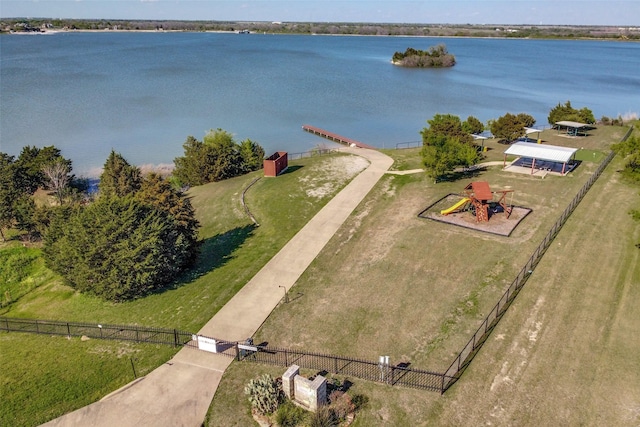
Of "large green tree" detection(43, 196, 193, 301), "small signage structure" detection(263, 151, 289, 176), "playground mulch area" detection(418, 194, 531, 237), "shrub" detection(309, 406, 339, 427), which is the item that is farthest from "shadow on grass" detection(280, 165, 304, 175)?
"shrub" detection(309, 406, 339, 427)

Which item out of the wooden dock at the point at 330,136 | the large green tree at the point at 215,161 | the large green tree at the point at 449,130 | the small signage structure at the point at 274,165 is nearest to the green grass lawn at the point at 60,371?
the small signage structure at the point at 274,165

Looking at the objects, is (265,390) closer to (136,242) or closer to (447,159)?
(136,242)

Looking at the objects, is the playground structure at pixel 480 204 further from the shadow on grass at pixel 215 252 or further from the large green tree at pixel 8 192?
the large green tree at pixel 8 192

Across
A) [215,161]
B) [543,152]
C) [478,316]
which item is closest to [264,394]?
[478,316]

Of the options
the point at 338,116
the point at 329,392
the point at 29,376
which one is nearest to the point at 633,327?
the point at 329,392

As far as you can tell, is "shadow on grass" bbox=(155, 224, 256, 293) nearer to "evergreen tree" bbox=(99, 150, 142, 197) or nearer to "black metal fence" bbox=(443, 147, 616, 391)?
"evergreen tree" bbox=(99, 150, 142, 197)
